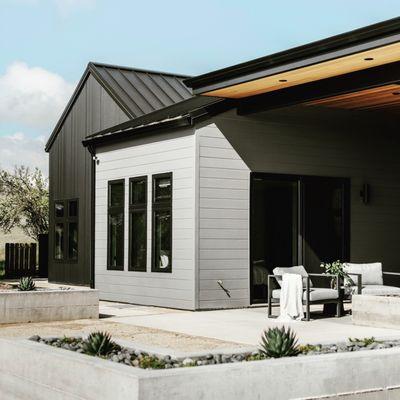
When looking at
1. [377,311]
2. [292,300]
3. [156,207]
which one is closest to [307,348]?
[377,311]

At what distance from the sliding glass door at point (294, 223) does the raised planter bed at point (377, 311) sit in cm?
305

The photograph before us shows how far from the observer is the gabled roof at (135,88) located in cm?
1806

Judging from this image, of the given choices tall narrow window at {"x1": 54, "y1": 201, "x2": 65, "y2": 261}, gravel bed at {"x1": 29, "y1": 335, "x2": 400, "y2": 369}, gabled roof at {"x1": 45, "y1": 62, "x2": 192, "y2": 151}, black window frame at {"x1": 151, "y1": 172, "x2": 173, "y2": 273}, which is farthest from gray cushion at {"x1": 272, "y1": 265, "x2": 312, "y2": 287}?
tall narrow window at {"x1": 54, "y1": 201, "x2": 65, "y2": 261}

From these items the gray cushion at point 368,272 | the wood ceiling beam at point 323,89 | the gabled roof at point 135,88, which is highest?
the gabled roof at point 135,88

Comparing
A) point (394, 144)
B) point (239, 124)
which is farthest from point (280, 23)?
point (394, 144)

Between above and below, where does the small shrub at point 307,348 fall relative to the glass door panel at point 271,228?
below

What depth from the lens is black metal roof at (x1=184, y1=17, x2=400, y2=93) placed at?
9312 mm

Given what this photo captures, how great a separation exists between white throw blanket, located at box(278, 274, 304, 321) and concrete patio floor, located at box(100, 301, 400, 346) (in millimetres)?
175

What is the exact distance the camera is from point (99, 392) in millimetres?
5195

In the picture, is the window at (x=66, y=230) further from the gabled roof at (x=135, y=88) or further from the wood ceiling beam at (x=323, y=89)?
the wood ceiling beam at (x=323, y=89)

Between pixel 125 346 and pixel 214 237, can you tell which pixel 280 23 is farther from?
pixel 125 346

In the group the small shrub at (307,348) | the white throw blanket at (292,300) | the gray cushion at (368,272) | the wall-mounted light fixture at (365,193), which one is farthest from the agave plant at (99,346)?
the wall-mounted light fixture at (365,193)

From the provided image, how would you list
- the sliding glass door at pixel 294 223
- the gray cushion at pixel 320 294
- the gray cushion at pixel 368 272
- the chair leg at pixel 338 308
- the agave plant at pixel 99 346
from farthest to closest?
1. the sliding glass door at pixel 294 223
2. the gray cushion at pixel 368 272
3. the chair leg at pixel 338 308
4. the gray cushion at pixel 320 294
5. the agave plant at pixel 99 346

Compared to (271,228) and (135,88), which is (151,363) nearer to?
(271,228)
